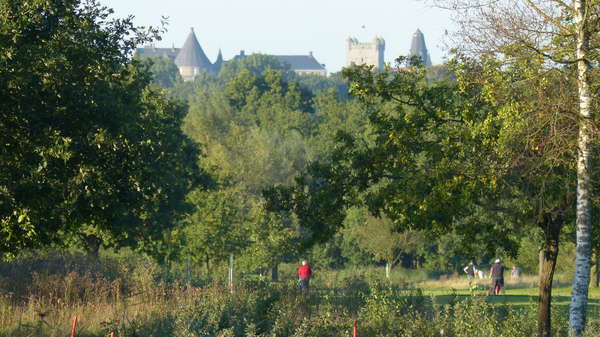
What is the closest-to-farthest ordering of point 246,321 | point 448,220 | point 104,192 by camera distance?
1. point 246,321
2. point 104,192
3. point 448,220

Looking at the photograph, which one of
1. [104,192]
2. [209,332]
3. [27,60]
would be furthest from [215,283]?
[27,60]

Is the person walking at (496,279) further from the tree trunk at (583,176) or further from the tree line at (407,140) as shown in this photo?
the tree trunk at (583,176)

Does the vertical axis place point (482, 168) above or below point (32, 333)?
above

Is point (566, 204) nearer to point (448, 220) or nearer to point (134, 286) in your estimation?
point (448, 220)

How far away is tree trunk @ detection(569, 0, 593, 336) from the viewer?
16.2m

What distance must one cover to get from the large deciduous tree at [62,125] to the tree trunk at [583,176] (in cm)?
842

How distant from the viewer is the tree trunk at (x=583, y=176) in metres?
16.2

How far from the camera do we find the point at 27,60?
16.9 metres

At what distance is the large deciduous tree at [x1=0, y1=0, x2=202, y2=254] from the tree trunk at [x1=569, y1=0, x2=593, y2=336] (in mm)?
8421

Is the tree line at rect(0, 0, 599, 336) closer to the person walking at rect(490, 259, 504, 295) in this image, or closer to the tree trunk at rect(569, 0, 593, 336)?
the tree trunk at rect(569, 0, 593, 336)

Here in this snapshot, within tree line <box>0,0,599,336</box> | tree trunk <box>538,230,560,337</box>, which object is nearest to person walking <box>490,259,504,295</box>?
tree line <box>0,0,599,336</box>

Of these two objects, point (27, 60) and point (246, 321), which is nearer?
point (246, 321)

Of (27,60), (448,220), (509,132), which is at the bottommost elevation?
(448,220)

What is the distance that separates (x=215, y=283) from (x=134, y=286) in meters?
1.70
